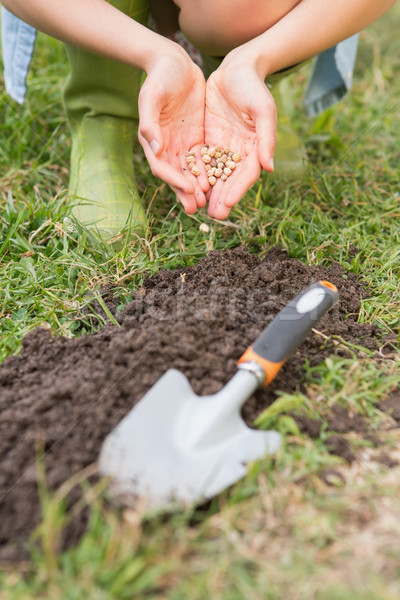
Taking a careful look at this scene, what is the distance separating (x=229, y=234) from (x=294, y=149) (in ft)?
1.79

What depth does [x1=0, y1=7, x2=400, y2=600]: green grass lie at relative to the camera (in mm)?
869

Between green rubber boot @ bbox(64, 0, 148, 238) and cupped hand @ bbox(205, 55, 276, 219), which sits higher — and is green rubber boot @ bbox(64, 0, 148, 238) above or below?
below

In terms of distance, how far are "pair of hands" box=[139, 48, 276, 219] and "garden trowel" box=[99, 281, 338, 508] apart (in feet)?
1.54

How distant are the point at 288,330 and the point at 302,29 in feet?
3.29

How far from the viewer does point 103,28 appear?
61.8 inches

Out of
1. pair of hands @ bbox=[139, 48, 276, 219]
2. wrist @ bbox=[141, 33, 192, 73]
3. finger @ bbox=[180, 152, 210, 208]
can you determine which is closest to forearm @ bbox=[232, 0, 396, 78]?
pair of hands @ bbox=[139, 48, 276, 219]

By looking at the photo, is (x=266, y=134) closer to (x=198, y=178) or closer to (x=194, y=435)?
(x=198, y=178)

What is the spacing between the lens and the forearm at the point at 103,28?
5.09ft

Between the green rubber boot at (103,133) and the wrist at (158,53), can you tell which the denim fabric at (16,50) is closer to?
the green rubber boot at (103,133)

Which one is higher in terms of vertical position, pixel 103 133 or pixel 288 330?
pixel 288 330

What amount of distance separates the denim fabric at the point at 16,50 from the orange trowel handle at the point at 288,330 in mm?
1431

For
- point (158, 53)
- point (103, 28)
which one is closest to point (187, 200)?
point (158, 53)

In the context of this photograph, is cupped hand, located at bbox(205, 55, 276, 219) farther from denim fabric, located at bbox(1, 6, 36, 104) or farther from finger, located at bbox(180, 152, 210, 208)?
denim fabric, located at bbox(1, 6, 36, 104)

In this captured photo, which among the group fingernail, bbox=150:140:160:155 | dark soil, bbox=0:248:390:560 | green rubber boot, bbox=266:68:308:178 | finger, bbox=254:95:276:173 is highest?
finger, bbox=254:95:276:173
